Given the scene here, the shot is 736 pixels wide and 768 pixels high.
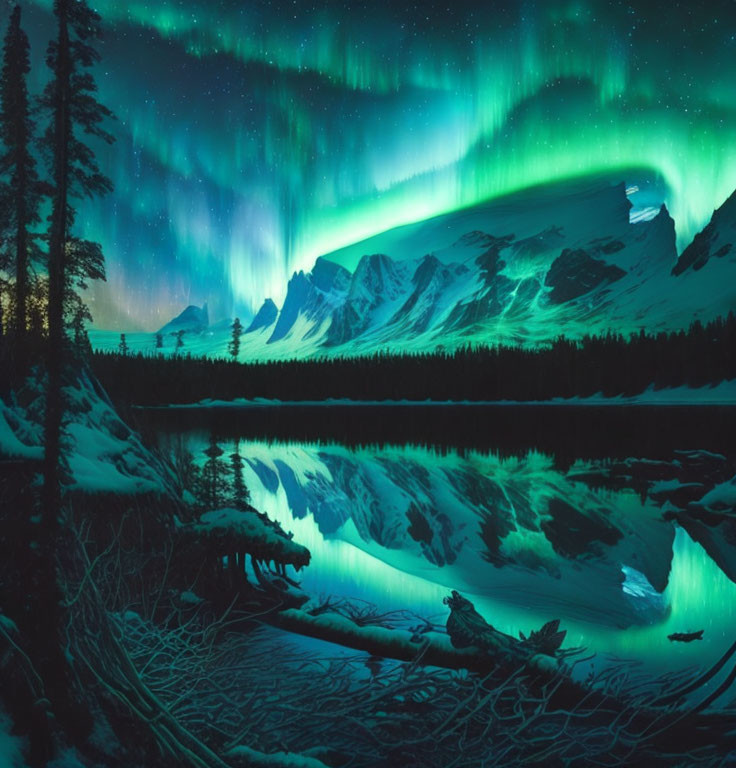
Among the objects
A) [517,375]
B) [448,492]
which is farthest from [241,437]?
[517,375]

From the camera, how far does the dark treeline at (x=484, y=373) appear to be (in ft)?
336

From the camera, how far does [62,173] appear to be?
4.45 meters

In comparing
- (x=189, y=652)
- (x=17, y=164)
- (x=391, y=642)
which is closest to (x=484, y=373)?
(x=17, y=164)

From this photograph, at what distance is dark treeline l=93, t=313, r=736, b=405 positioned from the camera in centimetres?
10231

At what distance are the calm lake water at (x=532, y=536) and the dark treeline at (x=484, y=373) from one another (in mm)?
80225

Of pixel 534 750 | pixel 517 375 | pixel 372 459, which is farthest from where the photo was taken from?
pixel 517 375

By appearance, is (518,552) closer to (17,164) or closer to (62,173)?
(62,173)

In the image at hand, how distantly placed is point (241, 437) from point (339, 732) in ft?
132

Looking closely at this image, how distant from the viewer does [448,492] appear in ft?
67.4

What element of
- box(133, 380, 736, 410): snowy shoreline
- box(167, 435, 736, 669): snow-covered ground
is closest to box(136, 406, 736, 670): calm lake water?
box(167, 435, 736, 669): snow-covered ground

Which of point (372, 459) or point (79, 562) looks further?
point (372, 459)

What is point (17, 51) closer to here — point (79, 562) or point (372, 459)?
point (79, 562)

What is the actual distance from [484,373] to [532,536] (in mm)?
104895

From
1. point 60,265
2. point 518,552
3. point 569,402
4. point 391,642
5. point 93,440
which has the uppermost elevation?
point 569,402
